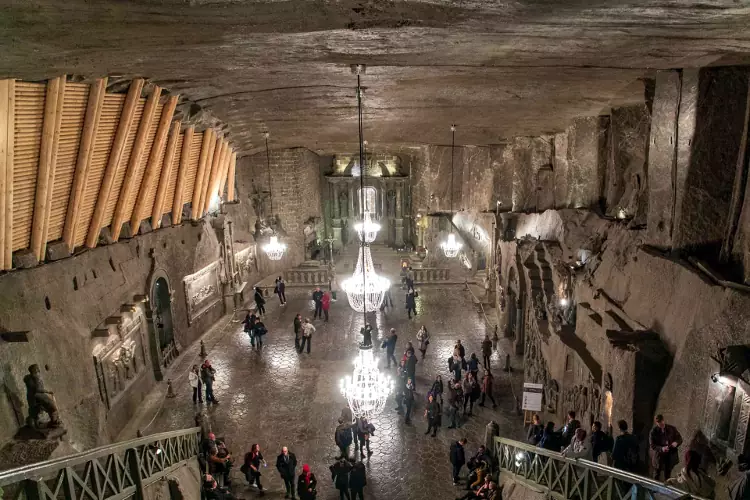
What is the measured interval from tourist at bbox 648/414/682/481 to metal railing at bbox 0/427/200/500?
6277 mm

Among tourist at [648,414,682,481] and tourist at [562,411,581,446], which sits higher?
tourist at [648,414,682,481]

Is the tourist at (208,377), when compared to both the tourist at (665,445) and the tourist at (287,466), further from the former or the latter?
the tourist at (665,445)

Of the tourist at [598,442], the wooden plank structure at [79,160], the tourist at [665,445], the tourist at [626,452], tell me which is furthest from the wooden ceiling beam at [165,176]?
the tourist at [665,445]

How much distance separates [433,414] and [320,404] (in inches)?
112

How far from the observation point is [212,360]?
1342cm

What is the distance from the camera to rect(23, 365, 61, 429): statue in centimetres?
717

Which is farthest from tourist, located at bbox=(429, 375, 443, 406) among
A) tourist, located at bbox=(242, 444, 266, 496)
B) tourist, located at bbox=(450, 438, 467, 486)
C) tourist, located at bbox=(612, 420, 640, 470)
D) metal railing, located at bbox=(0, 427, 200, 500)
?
metal railing, located at bbox=(0, 427, 200, 500)

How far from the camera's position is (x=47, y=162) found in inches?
269

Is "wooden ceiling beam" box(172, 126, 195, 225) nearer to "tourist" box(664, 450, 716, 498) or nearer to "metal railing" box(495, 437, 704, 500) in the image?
"metal railing" box(495, 437, 704, 500)

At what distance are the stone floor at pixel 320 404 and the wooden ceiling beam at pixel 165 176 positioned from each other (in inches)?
166

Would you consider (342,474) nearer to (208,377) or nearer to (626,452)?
(626,452)

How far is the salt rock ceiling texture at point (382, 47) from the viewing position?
4.20 meters

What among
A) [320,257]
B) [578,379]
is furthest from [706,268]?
[320,257]

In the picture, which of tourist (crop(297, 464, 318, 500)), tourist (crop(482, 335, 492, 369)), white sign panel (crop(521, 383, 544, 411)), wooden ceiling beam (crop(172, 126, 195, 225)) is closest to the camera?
tourist (crop(297, 464, 318, 500))
